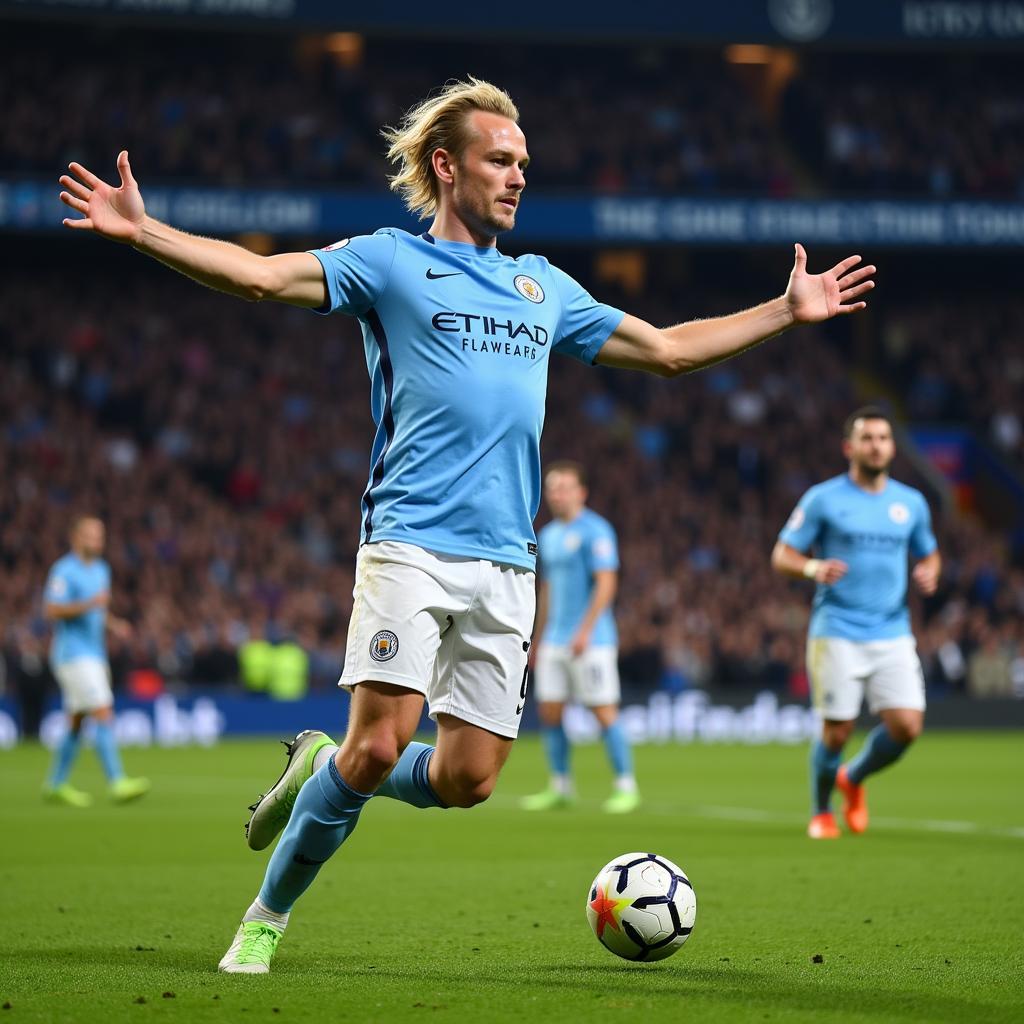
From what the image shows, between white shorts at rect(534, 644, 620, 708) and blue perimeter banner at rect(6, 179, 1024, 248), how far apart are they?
614 inches

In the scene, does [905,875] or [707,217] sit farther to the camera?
[707,217]

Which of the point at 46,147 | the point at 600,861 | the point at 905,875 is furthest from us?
the point at 46,147

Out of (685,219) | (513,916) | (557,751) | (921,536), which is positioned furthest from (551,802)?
(685,219)

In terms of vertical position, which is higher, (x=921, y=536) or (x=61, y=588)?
(x=921, y=536)

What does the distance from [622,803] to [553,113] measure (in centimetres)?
2109

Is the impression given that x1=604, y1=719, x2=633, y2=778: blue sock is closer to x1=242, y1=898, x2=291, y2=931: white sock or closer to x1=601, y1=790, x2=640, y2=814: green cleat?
x1=601, y1=790, x2=640, y2=814: green cleat

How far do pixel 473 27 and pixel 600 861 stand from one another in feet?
72.6

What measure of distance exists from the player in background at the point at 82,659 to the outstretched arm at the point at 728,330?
837 centimetres

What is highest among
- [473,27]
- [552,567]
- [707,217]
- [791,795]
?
[473,27]

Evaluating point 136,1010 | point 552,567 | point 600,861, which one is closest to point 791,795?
point 552,567

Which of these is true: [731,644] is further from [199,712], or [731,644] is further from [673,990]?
[673,990]

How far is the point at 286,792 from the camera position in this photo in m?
5.71

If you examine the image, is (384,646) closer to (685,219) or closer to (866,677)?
(866,677)

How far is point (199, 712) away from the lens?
22.4 metres
